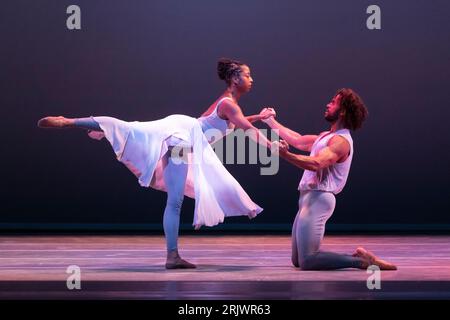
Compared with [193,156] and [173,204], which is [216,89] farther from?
[173,204]

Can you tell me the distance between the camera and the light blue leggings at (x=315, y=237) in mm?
4625

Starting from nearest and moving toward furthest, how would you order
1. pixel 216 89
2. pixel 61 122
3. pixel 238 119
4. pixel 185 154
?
pixel 61 122
pixel 238 119
pixel 185 154
pixel 216 89

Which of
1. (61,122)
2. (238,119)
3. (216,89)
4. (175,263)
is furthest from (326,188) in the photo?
(216,89)

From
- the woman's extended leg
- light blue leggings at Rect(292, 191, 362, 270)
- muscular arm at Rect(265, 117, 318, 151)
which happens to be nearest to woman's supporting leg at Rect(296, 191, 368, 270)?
light blue leggings at Rect(292, 191, 362, 270)

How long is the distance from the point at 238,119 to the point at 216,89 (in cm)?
284

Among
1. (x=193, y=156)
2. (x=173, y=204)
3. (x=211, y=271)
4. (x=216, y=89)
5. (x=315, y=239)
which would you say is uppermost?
(x=216, y=89)

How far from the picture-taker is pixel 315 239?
183 inches

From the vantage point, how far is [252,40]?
24.7ft

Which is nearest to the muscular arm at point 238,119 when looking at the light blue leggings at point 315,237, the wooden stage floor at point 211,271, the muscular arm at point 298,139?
the muscular arm at point 298,139

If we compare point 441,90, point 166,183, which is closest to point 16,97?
point 166,183

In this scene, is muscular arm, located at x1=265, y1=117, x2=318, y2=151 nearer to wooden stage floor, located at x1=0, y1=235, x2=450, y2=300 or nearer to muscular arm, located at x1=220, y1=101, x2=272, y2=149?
muscular arm, located at x1=220, y1=101, x2=272, y2=149
